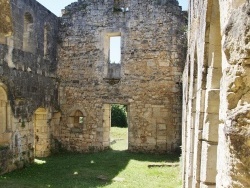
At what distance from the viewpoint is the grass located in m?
7.85

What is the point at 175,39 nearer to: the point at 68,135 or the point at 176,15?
the point at 176,15

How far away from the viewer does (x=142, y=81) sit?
1206 cm

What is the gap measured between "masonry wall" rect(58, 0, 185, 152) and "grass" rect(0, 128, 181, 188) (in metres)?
1.07

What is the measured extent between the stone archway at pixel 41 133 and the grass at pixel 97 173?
1.84 feet

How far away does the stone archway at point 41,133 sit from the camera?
11984 mm

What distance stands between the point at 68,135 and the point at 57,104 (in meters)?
1.51

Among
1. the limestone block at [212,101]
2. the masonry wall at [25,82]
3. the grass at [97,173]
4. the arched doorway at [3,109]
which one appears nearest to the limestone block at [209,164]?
the limestone block at [212,101]

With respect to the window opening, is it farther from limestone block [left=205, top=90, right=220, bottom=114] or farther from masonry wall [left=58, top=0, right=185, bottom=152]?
limestone block [left=205, top=90, right=220, bottom=114]

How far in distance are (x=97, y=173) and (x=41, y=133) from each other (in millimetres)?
4141

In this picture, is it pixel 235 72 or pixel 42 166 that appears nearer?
pixel 235 72

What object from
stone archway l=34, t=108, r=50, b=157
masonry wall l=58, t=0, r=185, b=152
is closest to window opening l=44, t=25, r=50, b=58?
masonry wall l=58, t=0, r=185, b=152

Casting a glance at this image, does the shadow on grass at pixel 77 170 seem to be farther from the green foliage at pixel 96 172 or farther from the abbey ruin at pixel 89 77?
the abbey ruin at pixel 89 77

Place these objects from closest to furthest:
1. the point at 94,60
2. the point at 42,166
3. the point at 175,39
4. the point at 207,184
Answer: the point at 207,184 → the point at 42,166 → the point at 175,39 → the point at 94,60

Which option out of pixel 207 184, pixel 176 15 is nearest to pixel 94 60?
pixel 176 15
